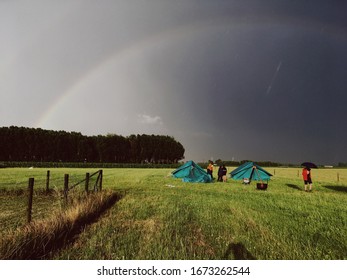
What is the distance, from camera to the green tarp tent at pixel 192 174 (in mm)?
24202

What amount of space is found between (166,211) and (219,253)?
4.39 metres

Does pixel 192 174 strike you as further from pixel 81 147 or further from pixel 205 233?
pixel 81 147

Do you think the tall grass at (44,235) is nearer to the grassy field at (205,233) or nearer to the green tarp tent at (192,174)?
the grassy field at (205,233)

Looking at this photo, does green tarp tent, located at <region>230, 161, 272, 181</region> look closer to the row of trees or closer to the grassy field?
the grassy field

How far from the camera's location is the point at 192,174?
2506 cm


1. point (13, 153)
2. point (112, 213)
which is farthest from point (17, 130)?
point (112, 213)

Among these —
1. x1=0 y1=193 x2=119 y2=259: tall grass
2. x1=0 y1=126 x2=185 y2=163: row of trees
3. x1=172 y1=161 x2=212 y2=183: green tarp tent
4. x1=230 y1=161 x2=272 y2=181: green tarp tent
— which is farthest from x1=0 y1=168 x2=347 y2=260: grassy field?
x1=0 y1=126 x2=185 y2=163: row of trees

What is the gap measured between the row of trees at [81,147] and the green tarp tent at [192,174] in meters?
80.6

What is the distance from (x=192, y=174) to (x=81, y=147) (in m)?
84.4

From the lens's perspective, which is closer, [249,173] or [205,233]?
[205,233]

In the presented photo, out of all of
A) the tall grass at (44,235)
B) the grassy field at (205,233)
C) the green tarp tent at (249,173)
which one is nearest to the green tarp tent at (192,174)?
the green tarp tent at (249,173)

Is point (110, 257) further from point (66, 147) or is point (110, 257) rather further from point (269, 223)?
point (66, 147)

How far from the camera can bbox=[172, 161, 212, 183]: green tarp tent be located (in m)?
24.2

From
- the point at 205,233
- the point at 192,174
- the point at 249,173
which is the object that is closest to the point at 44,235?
the point at 205,233
